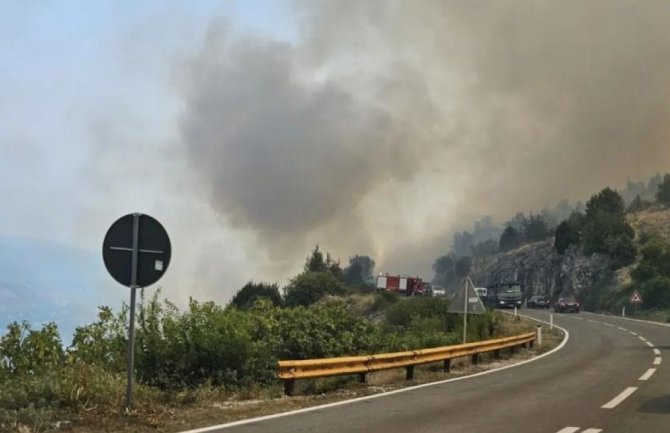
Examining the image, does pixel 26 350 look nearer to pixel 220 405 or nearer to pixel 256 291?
pixel 220 405

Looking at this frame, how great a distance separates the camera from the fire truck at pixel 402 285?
78500 millimetres

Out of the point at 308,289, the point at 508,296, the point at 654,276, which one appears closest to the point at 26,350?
the point at 508,296

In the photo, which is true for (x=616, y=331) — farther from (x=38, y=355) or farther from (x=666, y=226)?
(x=666, y=226)

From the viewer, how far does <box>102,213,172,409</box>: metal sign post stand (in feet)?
28.9

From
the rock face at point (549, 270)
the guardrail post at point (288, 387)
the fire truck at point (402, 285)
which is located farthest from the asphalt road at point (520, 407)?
the rock face at point (549, 270)

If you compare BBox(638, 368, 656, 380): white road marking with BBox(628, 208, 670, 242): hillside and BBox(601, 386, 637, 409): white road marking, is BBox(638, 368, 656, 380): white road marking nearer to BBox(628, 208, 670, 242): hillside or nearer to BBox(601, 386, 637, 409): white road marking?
BBox(601, 386, 637, 409): white road marking

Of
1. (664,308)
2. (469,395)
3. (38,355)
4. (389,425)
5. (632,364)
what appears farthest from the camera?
(664,308)

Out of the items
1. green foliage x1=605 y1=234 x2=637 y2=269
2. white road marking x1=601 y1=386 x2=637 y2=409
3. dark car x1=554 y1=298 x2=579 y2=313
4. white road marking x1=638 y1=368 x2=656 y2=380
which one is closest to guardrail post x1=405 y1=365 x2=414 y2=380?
white road marking x1=601 y1=386 x2=637 y2=409

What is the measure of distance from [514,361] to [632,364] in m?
3.48

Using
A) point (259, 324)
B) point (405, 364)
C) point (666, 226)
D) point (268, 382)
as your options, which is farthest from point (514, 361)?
point (666, 226)

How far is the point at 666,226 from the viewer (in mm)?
96000

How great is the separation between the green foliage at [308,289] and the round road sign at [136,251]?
7397 centimetres

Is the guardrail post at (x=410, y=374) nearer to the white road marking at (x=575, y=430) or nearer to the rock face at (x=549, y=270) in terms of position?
the white road marking at (x=575, y=430)

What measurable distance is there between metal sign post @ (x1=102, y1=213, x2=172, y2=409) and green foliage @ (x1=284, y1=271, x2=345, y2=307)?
74.0 m
